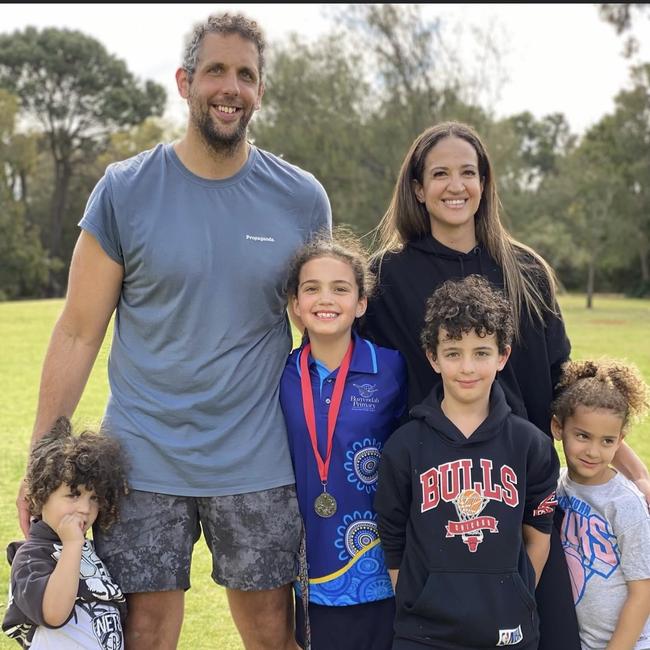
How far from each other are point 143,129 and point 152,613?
43.8 m

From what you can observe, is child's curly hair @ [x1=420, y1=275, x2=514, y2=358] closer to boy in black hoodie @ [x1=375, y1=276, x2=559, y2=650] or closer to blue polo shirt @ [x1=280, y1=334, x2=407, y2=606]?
boy in black hoodie @ [x1=375, y1=276, x2=559, y2=650]

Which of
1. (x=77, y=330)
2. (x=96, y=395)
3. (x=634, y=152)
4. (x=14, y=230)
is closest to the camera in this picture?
(x=77, y=330)

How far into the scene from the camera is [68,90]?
49781 mm

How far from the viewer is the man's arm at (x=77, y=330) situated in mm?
3027

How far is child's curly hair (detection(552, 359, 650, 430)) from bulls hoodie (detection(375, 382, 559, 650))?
11.0 inches

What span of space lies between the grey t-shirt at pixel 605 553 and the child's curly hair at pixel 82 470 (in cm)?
168

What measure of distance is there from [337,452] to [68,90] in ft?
168

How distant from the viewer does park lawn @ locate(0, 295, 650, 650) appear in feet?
15.2

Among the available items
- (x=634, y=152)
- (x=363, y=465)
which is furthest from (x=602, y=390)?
(x=634, y=152)

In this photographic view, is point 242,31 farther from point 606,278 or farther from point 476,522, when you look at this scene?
point 606,278

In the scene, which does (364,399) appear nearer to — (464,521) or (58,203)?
(464,521)

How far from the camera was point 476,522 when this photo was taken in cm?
284

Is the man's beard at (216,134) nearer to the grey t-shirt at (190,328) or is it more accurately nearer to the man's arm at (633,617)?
the grey t-shirt at (190,328)

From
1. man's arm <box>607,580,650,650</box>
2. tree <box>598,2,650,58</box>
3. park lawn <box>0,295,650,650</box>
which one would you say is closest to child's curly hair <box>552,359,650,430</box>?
man's arm <box>607,580,650,650</box>
